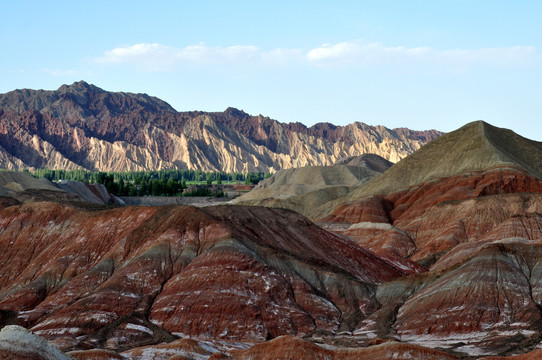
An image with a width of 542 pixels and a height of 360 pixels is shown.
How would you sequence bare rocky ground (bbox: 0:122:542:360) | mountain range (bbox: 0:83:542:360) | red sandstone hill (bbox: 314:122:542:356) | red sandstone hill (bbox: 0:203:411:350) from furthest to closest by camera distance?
1. red sandstone hill (bbox: 0:203:411:350)
2. red sandstone hill (bbox: 314:122:542:356)
3. bare rocky ground (bbox: 0:122:542:360)
4. mountain range (bbox: 0:83:542:360)

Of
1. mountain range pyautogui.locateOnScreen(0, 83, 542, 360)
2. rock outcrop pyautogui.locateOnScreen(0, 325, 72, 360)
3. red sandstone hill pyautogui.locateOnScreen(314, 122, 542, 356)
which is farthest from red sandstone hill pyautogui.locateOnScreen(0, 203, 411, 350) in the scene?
rock outcrop pyautogui.locateOnScreen(0, 325, 72, 360)

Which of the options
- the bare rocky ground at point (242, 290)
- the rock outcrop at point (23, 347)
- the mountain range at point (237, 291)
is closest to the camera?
the rock outcrop at point (23, 347)

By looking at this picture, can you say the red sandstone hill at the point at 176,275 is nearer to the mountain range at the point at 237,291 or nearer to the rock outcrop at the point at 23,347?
the mountain range at the point at 237,291

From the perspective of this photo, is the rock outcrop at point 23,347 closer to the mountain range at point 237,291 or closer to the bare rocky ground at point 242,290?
the mountain range at point 237,291

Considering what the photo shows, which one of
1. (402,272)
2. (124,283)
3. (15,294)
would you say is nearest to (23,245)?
(15,294)

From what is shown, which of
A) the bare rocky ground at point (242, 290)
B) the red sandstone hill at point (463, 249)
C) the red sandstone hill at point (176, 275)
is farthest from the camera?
the red sandstone hill at point (176, 275)

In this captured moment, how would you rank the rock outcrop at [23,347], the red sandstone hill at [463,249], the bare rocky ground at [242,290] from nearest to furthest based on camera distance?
the rock outcrop at [23,347], the bare rocky ground at [242,290], the red sandstone hill at [463,249]

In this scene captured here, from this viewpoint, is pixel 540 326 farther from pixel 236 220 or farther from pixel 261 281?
pixel 236 220

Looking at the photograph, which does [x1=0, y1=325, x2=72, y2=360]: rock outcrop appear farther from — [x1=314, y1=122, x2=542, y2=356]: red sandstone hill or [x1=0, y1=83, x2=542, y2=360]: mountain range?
[x1=314, y1=122, x2=542, y2=356]: red sandstone hill

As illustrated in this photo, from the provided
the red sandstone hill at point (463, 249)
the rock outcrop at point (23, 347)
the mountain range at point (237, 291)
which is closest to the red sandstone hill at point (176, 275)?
the mountain range at point (237, 291)

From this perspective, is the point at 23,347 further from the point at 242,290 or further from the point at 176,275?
the point at 176,275

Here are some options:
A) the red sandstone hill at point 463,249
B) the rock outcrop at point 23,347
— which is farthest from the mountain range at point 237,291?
the red sandstone hill at point 463,249

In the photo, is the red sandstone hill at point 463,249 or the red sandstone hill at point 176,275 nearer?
the red sandstone hill at point 463,249

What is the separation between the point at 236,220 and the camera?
107 metres
